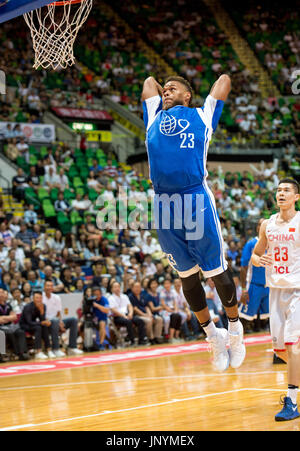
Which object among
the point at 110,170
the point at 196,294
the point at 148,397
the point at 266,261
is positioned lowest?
the point at 148,397

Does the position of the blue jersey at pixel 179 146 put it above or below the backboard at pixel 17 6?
below

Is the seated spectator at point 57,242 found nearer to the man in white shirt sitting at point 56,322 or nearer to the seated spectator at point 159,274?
the seated spectator at point 159,274

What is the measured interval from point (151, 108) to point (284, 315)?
2.26 metres

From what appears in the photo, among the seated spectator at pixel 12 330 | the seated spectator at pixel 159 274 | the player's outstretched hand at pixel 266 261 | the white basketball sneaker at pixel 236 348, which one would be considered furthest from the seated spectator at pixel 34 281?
the white basketball sneaker at pixel 236 348

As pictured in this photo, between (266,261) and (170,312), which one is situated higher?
(266,261)

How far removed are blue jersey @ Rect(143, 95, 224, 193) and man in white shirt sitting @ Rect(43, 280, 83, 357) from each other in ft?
23.1

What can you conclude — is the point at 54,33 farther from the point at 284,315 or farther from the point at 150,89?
the point at 284,315

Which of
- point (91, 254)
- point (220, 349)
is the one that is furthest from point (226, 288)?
point (91, 254)

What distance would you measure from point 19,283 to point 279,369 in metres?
5.46

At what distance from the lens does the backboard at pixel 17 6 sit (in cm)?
618

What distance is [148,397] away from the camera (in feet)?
23.1

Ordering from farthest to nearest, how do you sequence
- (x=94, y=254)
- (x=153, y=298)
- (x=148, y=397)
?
(x=94, y=254), (x=153, y=298), (x=148, y=397)

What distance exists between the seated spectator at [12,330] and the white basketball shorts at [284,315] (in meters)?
6.31
